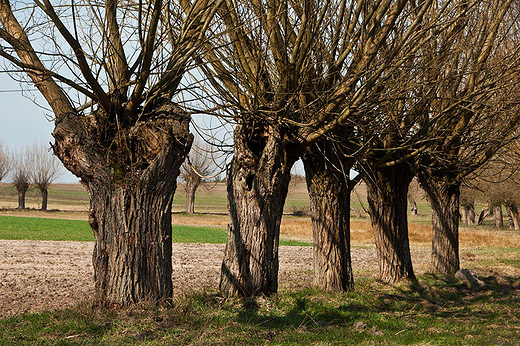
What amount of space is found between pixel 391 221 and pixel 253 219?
4706 mm

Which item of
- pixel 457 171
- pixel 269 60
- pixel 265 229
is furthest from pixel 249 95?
pixel 457 171

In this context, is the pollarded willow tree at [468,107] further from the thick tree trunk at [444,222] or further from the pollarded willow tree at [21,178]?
the pollarded willow tree at [21,178]

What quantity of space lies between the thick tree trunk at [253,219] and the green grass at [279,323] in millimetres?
357

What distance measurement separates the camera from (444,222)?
14.2 meters

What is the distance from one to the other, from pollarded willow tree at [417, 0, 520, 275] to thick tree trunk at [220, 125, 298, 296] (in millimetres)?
2850

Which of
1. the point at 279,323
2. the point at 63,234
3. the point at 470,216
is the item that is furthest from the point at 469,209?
the point at 279,323

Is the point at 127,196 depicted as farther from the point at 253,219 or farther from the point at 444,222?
the point at 444,222

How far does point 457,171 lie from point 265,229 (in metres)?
7.01

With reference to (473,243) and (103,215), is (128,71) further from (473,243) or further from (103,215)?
(473,243)

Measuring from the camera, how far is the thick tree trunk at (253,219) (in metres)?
8.68

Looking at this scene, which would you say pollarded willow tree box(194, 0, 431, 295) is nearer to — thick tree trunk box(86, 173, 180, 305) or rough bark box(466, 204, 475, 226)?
thick tree trunk box(86, 173, 180, 305)

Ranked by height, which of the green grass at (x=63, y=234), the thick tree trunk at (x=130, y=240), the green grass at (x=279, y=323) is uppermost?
the thick tree trunk at (x=130, y=240)

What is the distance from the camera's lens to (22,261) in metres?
14.9

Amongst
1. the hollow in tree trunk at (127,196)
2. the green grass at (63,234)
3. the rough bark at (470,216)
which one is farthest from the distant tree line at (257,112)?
the rough bark at (470,216)
